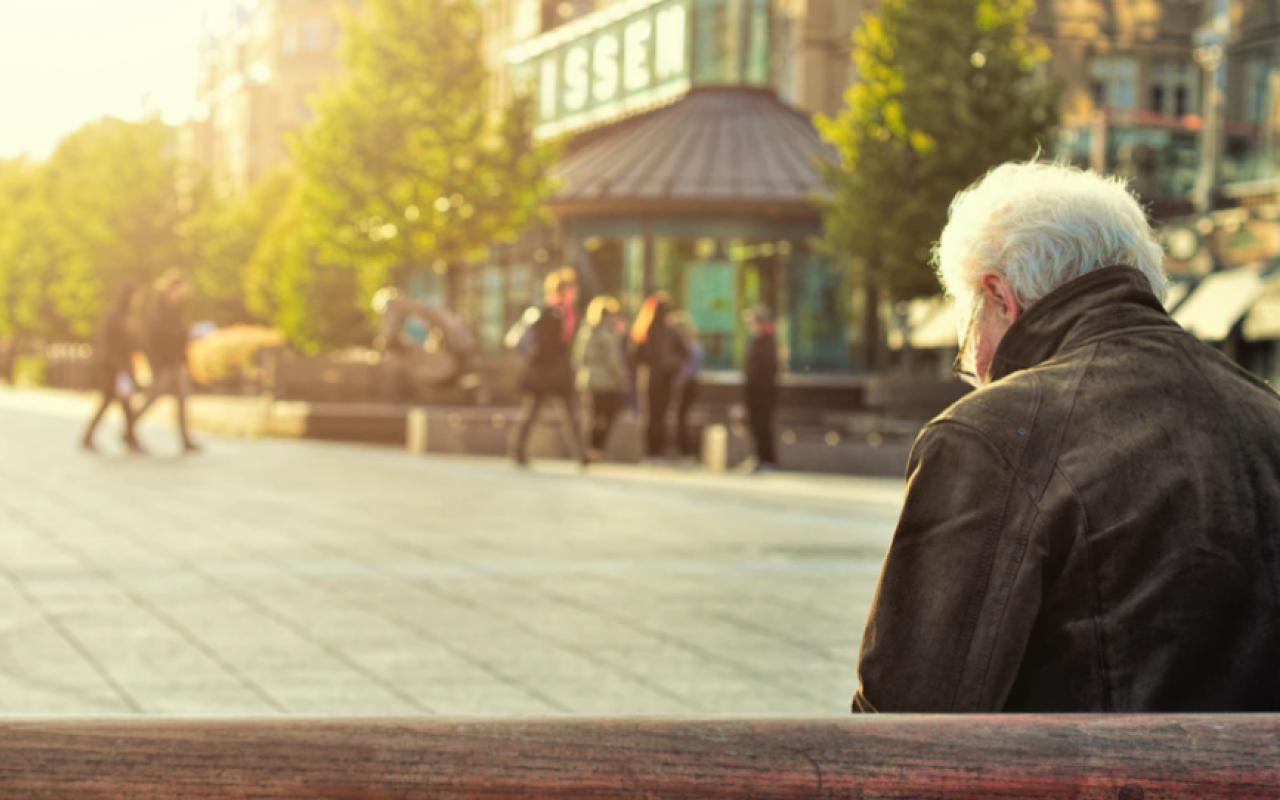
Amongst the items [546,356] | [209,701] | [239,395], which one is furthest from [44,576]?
[239,395]

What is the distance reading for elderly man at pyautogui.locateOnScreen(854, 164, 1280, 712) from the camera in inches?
91.7

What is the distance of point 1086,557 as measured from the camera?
2.33 metres

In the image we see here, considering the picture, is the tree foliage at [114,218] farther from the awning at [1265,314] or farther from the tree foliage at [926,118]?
the tree foliage at [926,118]

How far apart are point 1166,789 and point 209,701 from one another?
514 cm

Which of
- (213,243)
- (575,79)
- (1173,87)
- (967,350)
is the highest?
(1173,87)

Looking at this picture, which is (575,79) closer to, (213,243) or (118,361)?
(213,243)

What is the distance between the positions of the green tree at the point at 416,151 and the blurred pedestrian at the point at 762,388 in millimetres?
12665

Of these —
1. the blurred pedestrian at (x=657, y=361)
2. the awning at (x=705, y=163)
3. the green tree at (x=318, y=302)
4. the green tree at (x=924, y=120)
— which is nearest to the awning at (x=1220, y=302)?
the awning at (x=705, y=163)

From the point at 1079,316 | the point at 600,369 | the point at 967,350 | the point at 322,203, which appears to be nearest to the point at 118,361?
the point at 600,369

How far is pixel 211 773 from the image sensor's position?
1.75 m

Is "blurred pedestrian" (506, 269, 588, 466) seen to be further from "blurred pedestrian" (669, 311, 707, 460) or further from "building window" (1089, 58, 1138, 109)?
"building window" (1089, 58, 1138, 109)

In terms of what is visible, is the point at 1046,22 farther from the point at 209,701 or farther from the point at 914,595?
the point at 914,595

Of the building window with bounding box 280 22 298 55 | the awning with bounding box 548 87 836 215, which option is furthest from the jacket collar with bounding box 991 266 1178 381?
the building window with bounding box 280 22 298 55

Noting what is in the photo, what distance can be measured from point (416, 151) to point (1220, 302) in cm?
1516
